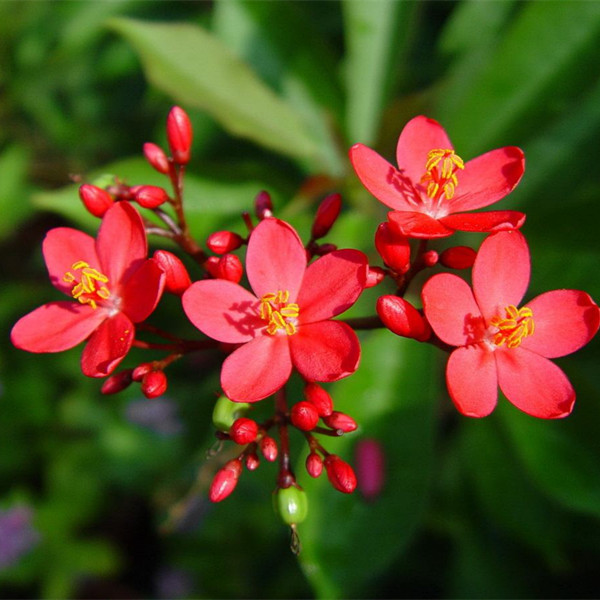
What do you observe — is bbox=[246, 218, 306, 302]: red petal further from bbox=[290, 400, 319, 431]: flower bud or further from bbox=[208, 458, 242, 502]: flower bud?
bbox=[208, 458, 242, 502]: flower bud

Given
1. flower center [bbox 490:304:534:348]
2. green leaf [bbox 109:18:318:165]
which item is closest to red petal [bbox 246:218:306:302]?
flower center [bbox 490:304:534:348]

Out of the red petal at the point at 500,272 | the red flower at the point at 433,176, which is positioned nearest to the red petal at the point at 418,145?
the red flower at the point at 433,176

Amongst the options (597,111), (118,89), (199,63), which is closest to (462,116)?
(597,111)

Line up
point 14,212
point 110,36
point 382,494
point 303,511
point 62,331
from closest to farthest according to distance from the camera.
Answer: point 303,511 → point 62,331 → point 382,494 → point 14,212 → point 110,36

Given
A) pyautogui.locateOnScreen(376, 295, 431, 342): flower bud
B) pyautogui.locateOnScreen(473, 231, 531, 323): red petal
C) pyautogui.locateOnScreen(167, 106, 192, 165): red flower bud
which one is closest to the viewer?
pyautogui.locateOnScreen(376, 295, 431, 342): flower bud

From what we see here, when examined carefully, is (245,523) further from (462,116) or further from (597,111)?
(597,111)
